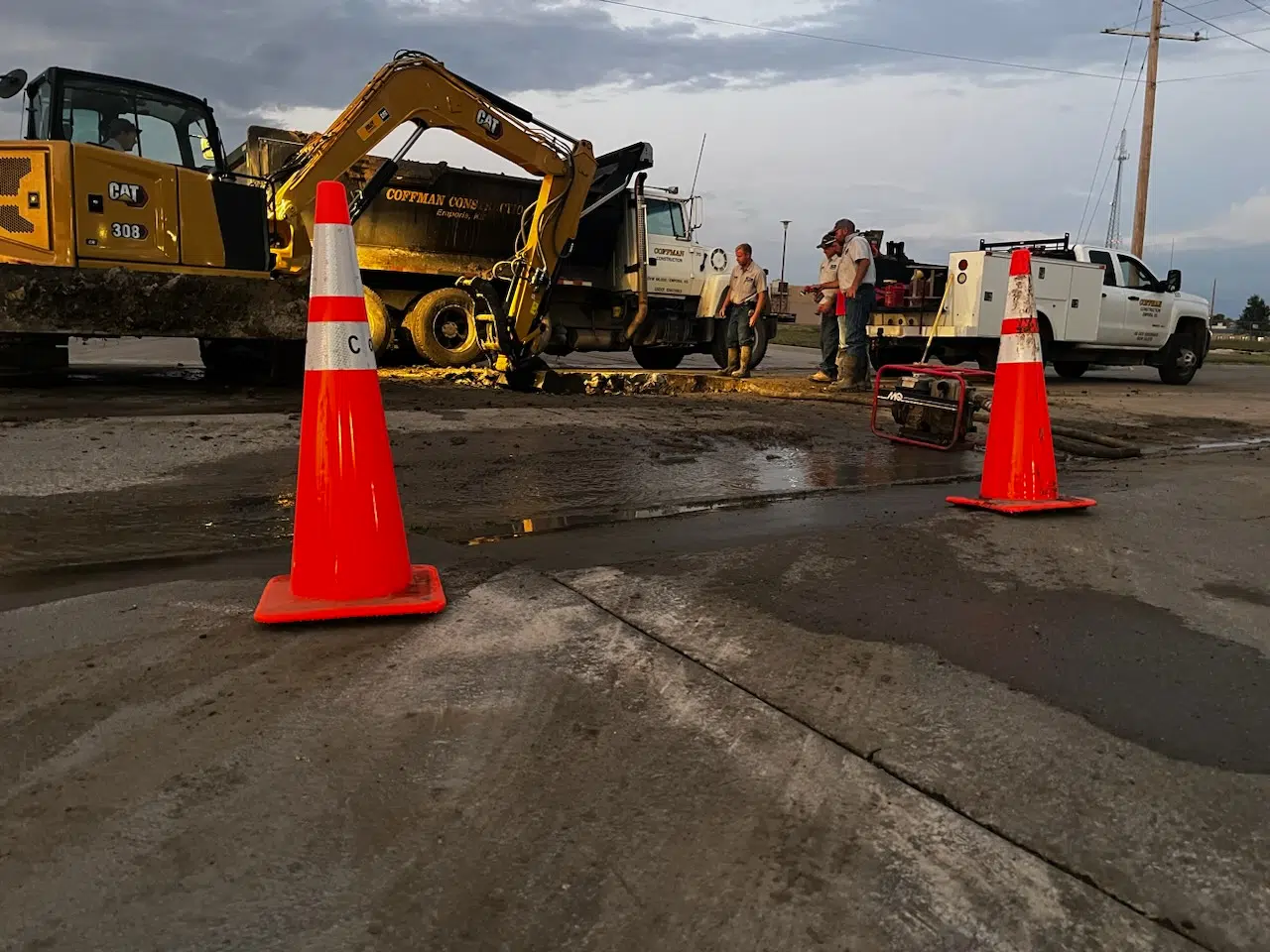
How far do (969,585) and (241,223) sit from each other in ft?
26.8

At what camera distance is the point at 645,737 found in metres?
2.25

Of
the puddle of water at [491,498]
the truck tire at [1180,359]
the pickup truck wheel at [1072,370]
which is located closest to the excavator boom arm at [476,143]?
the puddle of water at [491,498]

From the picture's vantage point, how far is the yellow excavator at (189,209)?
8.19 m

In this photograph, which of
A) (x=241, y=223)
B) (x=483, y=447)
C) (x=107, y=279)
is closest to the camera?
(x=483, y=447)

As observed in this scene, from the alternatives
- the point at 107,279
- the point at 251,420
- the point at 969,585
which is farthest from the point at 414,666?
the point at 107,279

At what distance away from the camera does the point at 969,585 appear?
3.57 metres

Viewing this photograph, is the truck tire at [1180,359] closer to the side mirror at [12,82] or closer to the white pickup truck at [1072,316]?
the white pickup truck at [1072,316]

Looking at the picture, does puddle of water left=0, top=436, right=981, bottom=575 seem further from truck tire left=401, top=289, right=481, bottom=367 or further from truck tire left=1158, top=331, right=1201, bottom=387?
truck tire left=1158, top=331, right=1201, bottom=387

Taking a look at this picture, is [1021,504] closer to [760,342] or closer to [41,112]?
[41,112]

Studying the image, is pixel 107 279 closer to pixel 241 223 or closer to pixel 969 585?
pixel 241 223

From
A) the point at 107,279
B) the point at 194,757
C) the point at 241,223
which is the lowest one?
the point at 194,757

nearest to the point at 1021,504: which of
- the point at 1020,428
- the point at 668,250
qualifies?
the point at 1020,428

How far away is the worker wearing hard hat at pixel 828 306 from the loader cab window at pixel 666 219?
390 centimetres

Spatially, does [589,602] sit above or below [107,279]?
below
